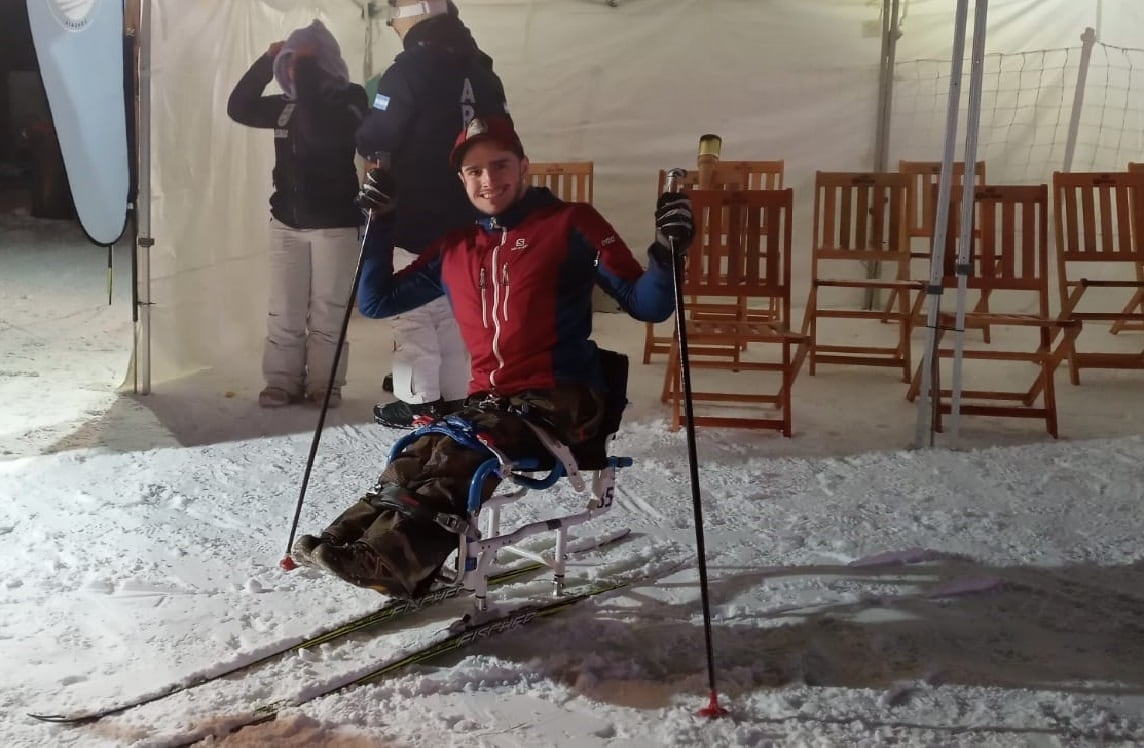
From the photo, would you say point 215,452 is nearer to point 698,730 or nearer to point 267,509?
point 267,509

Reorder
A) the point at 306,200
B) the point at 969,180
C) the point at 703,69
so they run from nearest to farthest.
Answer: the point at 969,180 < the point at 306,200 < the point at 703,69

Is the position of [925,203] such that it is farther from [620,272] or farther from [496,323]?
[496,323]

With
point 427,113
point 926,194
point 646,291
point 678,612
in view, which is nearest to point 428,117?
point 427,113

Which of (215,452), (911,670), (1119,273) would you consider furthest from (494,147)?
(1119,273)

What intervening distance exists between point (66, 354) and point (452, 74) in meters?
2.75

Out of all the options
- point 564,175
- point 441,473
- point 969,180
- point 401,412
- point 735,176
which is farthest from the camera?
point 564,175

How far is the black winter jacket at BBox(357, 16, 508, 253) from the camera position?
3.47 metres

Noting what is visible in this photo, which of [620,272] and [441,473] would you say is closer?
[441,473]

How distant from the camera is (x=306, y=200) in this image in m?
3.97

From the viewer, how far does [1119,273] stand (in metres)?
5.96

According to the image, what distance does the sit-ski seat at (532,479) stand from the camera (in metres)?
1.94

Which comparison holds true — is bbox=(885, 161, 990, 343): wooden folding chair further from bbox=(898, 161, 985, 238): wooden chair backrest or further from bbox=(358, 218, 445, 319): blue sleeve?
bbox=(358, 218, 445, 319): blue sleeve

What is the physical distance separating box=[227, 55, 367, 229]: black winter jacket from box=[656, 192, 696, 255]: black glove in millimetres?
2320

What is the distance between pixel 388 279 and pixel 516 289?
0.33 metres
